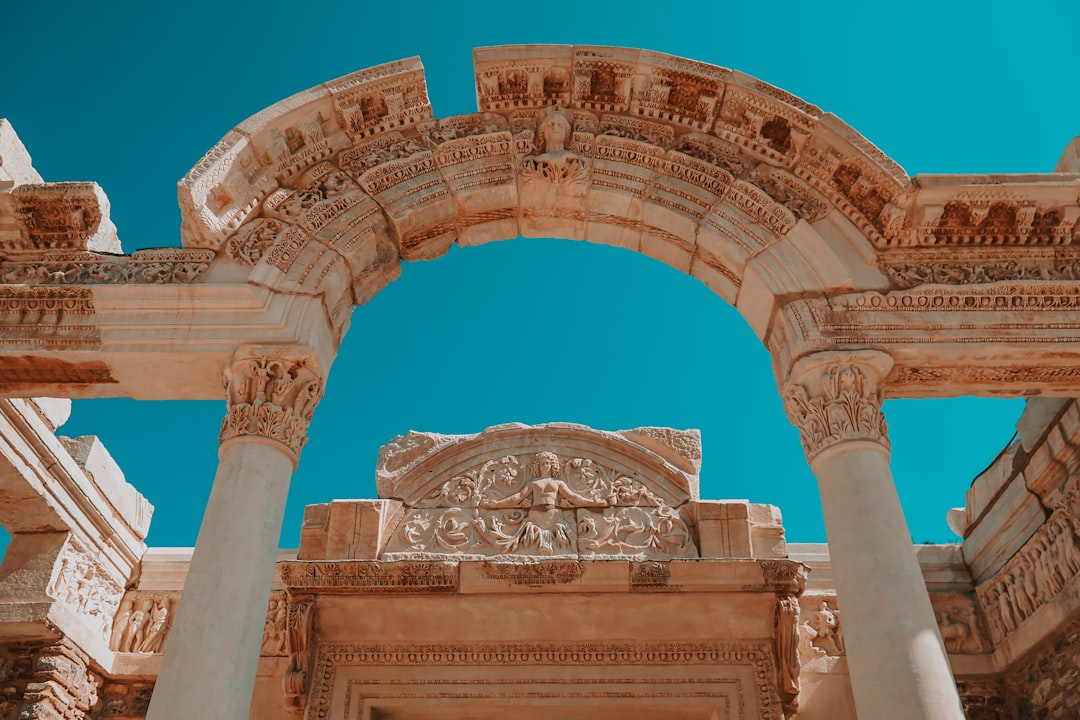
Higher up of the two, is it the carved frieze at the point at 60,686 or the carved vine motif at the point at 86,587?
the carved vine motif at the point at 86,587

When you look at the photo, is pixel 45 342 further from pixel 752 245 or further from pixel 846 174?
pixel 846 174

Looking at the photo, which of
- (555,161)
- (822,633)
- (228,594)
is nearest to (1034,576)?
(822,633)

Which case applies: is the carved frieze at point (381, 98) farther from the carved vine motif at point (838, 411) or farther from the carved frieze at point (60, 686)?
the carved frieze at point (60, 686)

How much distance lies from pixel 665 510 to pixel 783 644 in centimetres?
156

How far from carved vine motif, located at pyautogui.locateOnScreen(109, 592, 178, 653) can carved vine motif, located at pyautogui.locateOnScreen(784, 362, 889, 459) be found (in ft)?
19.9

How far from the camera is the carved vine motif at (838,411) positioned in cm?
576

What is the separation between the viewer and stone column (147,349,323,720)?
15.7ft

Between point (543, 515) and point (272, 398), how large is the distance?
3.43 m

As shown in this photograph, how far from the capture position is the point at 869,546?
5238mm

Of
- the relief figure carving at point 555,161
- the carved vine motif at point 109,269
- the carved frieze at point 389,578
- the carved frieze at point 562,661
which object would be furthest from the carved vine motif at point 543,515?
the carved vine motif at point 109,269

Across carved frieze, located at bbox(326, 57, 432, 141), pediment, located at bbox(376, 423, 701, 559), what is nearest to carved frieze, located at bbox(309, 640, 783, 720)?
pediment, located at bbox(376, 423, 701, 559)

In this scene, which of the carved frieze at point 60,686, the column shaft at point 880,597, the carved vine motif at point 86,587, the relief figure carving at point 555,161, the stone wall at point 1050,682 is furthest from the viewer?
the carved vine motif at point 86,587

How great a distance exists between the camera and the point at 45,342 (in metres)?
6.27

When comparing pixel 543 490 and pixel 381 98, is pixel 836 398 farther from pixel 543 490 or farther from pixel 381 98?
pixel 381 98
